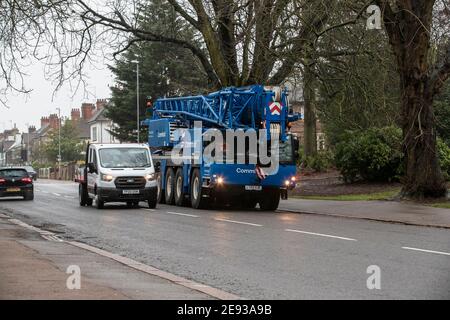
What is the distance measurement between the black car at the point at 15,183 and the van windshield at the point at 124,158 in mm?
9102

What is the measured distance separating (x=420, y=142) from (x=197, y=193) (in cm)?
735

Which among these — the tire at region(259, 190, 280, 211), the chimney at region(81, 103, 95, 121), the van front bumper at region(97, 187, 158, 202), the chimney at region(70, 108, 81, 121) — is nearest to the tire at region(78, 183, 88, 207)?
the van front bumper at region(97, 187, 158, 202)

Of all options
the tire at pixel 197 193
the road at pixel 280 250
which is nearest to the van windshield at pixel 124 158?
the tire at pixel 197 193

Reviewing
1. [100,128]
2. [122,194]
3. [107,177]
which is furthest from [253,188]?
[100,128]

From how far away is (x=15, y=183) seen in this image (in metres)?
35.4

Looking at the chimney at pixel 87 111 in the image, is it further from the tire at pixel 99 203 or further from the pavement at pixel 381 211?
the pavement at pixel 381 211

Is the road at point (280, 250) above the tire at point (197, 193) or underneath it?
underneath

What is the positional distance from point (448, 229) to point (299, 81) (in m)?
15.5

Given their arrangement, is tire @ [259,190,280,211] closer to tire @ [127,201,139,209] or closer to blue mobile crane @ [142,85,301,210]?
blue mobile crane @ [142,85,301,210]

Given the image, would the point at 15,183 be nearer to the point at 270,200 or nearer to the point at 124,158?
the point at 124,158

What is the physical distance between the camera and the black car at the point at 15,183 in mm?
35188

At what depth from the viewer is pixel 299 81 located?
3238 centimetres

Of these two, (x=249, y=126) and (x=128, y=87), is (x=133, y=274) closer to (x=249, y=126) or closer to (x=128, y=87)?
(x=249, y=126)

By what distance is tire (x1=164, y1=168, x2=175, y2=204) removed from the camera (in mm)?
29156
